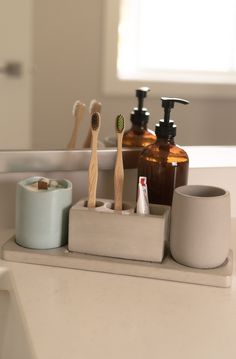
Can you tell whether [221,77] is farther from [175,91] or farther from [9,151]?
[9,151]

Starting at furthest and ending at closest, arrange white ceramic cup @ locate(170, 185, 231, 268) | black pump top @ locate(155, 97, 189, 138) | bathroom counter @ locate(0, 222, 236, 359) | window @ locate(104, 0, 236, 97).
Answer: window @ locate(104, 0, 236, 97)
black pump top @ locate(155, 97, 189, 138)
white ceramic cup @ locate(170, 185, 231, 268)
bathroom counter @ locate(0, 222, 236, 359)

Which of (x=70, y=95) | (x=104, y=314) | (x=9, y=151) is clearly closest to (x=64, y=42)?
(x=70, y=95)

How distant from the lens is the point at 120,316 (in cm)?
68

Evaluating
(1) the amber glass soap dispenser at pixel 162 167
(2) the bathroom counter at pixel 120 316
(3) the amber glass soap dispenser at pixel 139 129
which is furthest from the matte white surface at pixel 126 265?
(3) the amber glass soap dispenser at pixel 139 129

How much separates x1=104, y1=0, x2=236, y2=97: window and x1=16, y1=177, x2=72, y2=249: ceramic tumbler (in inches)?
9.6

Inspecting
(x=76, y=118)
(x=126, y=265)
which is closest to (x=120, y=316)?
(x=126, y=265)

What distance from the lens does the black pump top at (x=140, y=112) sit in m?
0.99

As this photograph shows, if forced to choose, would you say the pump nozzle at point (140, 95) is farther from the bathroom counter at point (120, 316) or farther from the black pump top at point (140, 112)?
the bathroom counter at point (120, 316)

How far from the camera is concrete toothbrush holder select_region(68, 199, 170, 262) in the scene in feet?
2.61

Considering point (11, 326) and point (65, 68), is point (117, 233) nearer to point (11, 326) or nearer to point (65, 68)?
point (11, 326)

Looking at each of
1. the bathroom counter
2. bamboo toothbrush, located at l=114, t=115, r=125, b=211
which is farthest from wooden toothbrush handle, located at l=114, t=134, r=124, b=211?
the bathroom counter

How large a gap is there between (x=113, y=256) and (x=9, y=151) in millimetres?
248

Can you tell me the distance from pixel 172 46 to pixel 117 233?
40 cm

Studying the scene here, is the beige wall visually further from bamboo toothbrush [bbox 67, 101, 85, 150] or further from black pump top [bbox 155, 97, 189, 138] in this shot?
black pump top [bbox 155, 97, 189, 138]
